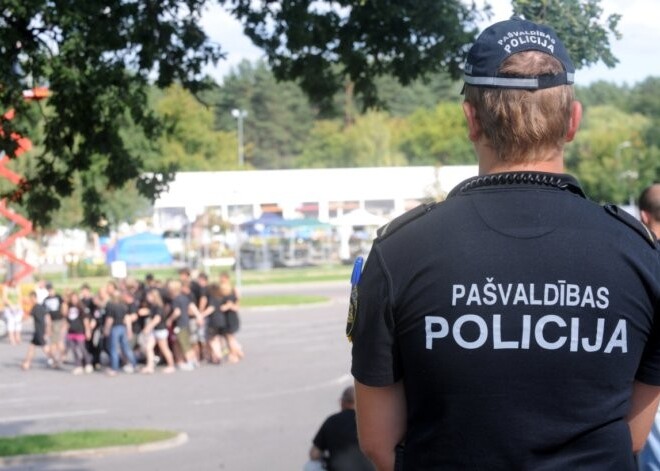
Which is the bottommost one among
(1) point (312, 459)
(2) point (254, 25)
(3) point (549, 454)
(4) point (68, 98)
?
(1) point (312, 459)

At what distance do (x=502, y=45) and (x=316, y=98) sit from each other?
1017cm

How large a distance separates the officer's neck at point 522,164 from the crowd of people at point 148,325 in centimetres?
2193

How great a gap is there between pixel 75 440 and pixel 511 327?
14267mm

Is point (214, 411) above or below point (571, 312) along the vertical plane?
below

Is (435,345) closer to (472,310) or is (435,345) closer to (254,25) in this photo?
(472,310)

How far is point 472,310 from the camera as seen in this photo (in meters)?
2.19

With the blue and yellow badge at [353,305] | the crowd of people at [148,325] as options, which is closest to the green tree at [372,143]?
the crowd of people at [148,325]

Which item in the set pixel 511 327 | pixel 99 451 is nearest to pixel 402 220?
pixel 511 327

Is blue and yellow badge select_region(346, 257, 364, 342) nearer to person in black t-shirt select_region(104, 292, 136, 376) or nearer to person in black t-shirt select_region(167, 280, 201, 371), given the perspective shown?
person in black t-shirt select_region(167, 280, 201, 371)

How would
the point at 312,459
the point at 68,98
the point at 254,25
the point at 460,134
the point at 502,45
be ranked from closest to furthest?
the point at 502,45, the point at 312,459, the point at 68,98, the point at 254,25, the point at 460,134

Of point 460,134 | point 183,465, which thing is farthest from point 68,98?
point 460,134

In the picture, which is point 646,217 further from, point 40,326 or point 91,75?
point 40,326

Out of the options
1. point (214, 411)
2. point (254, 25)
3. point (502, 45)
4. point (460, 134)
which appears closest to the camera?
point (502, 45)

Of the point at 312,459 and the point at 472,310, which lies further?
the point at 312,459
